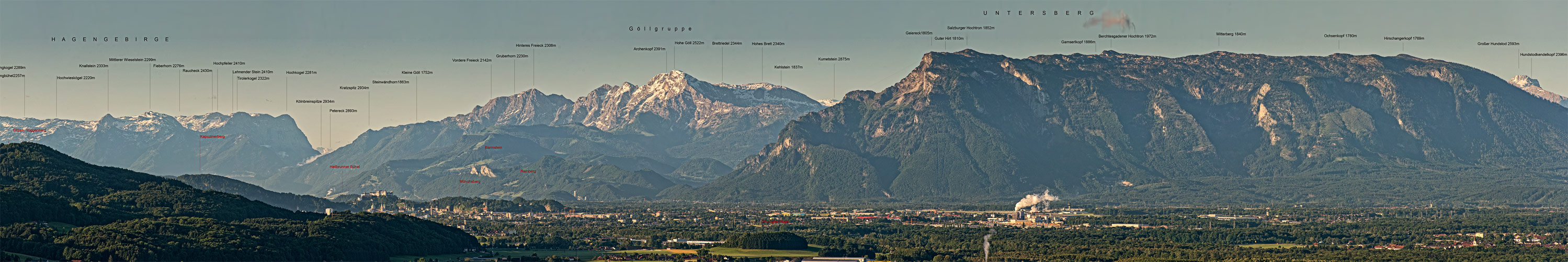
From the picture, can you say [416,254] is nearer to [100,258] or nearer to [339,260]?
[339,260]

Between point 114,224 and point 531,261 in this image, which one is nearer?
point 114,224

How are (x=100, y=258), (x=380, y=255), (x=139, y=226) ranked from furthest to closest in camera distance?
(x=380, y=255) → (x=139, y=226) → (x=100, y=258)

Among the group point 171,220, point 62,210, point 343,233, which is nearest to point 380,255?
point 343,233

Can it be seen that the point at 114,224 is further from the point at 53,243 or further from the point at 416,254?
the point at 416,254

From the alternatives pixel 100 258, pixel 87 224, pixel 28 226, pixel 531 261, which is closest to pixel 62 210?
pixel 87 224

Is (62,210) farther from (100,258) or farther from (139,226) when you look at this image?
(100,258)

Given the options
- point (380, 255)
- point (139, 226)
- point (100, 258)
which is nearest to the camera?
point (100, 258)

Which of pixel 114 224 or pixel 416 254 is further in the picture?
pixel 416 254
